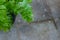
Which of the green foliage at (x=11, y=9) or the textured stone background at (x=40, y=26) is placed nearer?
the green foliage at (x=11, y=9)

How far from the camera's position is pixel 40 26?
2148 mm

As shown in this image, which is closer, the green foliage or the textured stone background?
the green foliage

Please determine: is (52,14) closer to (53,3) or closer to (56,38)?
(53,3)

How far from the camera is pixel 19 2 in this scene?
53.5 inches

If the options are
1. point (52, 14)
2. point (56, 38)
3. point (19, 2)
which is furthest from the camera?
point (52, 14)

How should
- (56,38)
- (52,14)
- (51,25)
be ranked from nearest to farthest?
(56,38), (51,25), (52,14)

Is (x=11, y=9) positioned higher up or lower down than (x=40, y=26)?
higher up

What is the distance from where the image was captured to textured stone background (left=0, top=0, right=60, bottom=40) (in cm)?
204

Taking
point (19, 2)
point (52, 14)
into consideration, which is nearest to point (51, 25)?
point (52, 14)

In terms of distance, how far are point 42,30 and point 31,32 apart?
15 cm

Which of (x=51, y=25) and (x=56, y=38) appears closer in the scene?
(x=56, y=38)

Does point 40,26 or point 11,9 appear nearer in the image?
point 11,9

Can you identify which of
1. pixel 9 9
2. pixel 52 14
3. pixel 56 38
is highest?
pixel 9 9

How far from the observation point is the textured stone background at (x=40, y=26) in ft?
6.68
